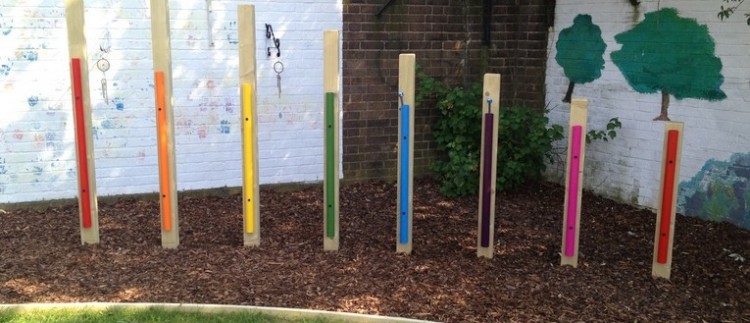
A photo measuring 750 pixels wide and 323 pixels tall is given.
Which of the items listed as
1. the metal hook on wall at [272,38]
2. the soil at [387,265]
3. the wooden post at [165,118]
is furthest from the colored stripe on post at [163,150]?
the metal hook on wall at [272,38]

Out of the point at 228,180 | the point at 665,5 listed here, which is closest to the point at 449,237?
the point at 228,180

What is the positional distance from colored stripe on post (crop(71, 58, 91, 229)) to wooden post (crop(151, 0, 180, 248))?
555 millimetres

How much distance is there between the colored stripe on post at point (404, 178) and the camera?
16.4 ft

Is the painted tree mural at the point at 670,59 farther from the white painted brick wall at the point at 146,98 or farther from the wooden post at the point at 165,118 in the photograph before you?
the wooden post at the point at 165,118

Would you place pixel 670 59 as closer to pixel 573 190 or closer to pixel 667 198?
pixel 667 198

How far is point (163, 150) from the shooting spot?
5.14 m

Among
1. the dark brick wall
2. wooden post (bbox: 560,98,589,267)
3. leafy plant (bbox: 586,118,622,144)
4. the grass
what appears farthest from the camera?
the dark brick wall

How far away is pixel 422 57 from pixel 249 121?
9.49 feet

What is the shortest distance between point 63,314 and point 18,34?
115 inches

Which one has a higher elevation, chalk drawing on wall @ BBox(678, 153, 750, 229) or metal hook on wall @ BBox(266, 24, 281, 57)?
metal hook on wall @ BBox(266, 24, 281, 57)

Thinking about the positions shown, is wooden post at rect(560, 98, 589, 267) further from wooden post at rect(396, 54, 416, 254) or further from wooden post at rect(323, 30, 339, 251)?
wooden post at rect(323, 30, 339, 251)

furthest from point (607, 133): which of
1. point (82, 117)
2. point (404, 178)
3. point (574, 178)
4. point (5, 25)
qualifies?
point (5, 25)

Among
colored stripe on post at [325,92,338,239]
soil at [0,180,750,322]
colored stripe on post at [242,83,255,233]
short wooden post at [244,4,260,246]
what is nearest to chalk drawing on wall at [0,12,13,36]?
soil at [0,180,750,322]

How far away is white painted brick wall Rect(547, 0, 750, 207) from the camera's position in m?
5.78
